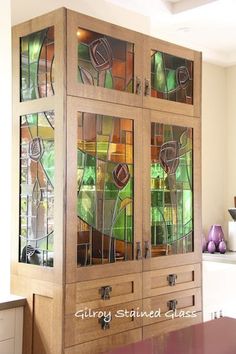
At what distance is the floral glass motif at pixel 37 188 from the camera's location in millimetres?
2672

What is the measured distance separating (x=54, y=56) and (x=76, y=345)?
153cm

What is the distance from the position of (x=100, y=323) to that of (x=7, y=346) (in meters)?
0.52

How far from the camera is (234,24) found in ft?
13.7

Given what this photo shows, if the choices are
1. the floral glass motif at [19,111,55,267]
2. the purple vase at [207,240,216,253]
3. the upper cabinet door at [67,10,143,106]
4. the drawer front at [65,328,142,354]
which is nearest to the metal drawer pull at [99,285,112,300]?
the drawer front at [65,328,142,354]

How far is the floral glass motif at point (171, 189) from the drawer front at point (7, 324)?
93cm

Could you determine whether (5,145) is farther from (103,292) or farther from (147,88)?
(103,292)

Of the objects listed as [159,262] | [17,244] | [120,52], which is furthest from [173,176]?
[17,244]

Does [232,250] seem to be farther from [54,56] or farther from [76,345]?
[54,56]

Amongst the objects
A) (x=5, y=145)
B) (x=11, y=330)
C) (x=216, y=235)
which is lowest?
(x=11, y=330)

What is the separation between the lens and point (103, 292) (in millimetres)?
2746

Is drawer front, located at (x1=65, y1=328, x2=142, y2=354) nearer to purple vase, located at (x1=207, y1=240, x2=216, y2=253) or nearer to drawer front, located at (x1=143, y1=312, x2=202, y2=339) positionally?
drawer front, located at (x1=143, y1=312, x2=202, y2=339)

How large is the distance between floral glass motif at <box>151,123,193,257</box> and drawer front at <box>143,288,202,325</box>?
279 mm

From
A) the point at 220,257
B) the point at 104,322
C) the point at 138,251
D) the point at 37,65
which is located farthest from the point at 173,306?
the point at 37,65

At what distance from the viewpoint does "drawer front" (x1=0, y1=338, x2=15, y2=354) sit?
2652 millimetres
